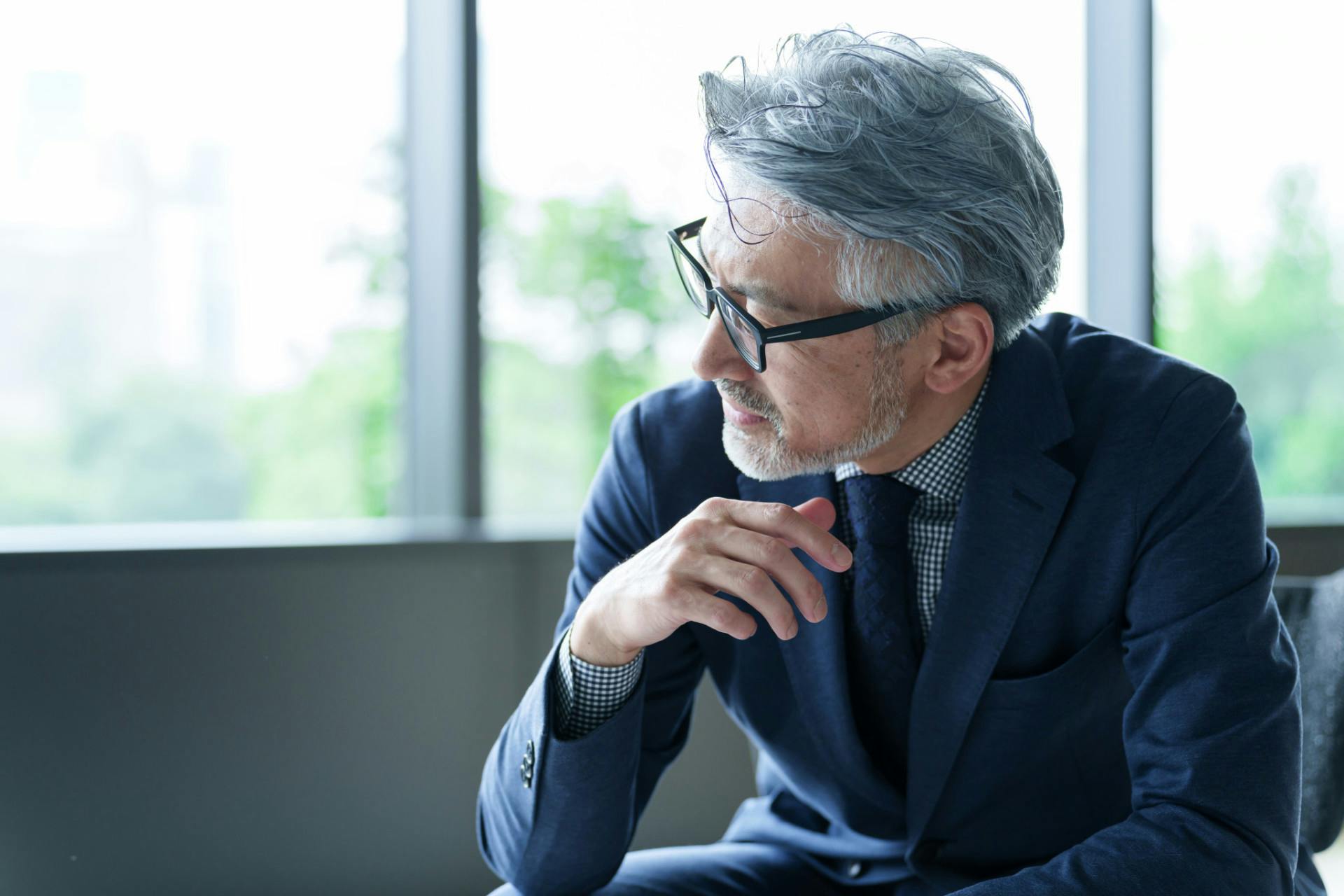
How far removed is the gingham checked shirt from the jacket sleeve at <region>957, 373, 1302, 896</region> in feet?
0.67

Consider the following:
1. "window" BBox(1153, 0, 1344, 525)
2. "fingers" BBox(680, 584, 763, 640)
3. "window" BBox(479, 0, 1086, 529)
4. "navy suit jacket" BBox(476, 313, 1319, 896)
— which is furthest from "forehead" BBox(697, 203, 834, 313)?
"window" BBox(1153, 0, 1344, 525)

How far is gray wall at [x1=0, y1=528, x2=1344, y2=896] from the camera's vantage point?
151cm

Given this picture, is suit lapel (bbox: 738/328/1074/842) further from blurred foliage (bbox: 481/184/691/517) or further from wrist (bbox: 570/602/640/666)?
blurred foliage (bbox: 481/184/691/517)

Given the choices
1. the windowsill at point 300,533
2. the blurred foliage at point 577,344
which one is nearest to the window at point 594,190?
the blurred foliage at point 577,344

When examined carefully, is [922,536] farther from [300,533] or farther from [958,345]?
[300,533]

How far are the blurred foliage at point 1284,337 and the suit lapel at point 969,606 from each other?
6.70ft

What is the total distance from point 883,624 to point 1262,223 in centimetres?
247

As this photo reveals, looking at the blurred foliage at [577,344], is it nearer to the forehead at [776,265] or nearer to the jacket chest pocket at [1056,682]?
the forehead at [776,265]

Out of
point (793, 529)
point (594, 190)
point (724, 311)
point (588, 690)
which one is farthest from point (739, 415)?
point (594, 190)

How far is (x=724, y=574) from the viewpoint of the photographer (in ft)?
3.19

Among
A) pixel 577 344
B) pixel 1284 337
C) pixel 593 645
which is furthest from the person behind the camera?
pixel 1284 337

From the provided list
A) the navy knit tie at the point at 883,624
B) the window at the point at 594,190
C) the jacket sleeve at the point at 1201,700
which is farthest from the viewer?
the window at the point at 594,190

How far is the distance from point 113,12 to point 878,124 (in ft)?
7.21

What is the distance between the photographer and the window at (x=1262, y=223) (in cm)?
269
